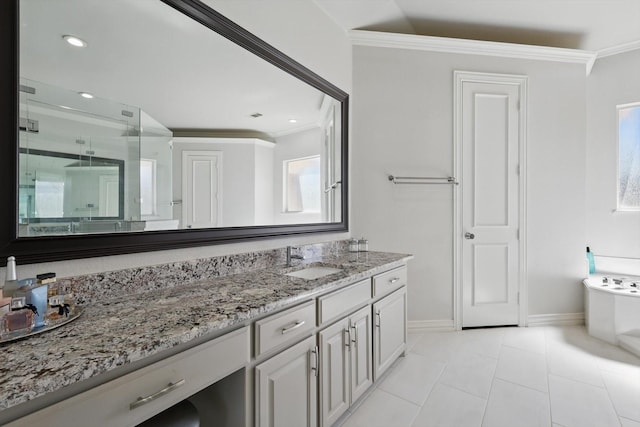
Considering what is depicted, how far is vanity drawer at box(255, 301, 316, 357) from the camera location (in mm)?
1104

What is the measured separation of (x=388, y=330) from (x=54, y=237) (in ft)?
6.22

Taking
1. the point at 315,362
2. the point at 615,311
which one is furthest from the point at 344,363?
the point at 615,311

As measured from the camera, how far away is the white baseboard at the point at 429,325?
9.34 feet

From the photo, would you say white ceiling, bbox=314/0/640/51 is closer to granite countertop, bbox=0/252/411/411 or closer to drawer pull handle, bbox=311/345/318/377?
granite countertop, bbox=0/252/411/411

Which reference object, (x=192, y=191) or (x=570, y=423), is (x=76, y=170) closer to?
(x=192, y=191)

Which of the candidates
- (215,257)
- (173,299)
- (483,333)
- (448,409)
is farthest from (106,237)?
(483,333)

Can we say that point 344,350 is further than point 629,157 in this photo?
No

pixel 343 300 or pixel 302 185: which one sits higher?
pixel 302 185

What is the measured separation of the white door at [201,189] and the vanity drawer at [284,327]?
65 cm

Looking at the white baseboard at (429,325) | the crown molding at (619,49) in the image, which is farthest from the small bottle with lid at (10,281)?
the crown molding at (619,49)

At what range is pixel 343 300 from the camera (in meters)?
1.58

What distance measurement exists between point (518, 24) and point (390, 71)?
1355mm

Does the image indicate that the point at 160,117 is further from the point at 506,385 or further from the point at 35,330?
the point at 506,385

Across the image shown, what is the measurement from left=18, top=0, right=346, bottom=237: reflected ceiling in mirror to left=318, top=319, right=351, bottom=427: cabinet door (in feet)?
2.53
